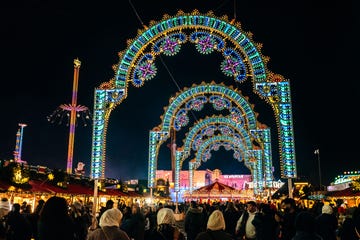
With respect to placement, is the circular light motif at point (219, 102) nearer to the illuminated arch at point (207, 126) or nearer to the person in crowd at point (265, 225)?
the illuminated arch at point (207, 126)

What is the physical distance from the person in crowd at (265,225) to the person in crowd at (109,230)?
3.45 m

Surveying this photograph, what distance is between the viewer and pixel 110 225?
4.74m

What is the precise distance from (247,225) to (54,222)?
15.4ft

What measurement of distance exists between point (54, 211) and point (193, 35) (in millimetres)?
14479

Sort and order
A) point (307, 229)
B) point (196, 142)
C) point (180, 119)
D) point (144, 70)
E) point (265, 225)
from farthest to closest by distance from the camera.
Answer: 1. point (196, 142)
2. point (180, 119)
3. point (144, 70)
4. point (265, 225)
5. point (307, 229)

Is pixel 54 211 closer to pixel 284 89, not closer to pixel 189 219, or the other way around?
pixel 189 219

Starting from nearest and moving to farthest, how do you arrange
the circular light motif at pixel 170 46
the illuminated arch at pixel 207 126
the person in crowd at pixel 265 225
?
the person in crowd at pixel 265 225 → the circular light motif at pixel 170 46 → the illuminated arch at pixel 207 126

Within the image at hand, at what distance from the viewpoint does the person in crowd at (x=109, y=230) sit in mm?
4621

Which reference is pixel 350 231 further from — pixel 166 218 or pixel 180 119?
pixel 180 119

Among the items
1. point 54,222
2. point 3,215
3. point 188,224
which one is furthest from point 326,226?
point 3,215

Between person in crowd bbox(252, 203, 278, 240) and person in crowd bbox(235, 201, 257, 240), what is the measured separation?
64cm

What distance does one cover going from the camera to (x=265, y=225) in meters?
7.29

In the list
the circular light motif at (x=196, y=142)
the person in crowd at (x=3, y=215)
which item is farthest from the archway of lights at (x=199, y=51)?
the circular light motif at (x=196, y=142)

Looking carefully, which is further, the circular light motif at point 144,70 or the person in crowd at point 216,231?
the circular light motif at point 144,70
